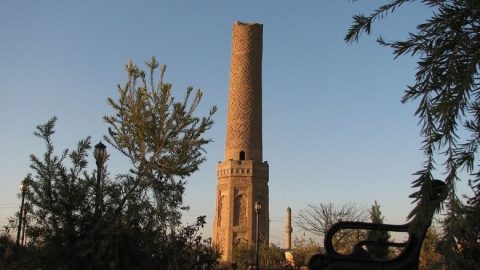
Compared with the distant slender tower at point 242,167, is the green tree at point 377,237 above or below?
below

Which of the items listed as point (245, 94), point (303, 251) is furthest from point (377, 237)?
point (245, 94)

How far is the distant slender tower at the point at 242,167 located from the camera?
78.8 ft

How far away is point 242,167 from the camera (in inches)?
963

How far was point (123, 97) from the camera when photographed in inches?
374

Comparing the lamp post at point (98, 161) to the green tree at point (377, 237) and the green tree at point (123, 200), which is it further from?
the green tree at point (377, 237)

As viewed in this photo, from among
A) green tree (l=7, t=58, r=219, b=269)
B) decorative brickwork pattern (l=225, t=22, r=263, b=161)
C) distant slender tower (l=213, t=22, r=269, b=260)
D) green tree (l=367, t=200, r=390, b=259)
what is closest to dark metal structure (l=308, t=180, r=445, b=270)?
green tree (l=7, t=58, r=219, b=269)

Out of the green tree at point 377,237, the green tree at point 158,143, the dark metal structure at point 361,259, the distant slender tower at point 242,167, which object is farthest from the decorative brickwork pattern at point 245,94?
the dark metal structure at point 361,259

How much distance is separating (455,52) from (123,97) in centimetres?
756

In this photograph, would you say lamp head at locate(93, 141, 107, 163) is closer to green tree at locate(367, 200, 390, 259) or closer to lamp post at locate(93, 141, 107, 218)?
lamp post at locate(93, 141, 107, 218)

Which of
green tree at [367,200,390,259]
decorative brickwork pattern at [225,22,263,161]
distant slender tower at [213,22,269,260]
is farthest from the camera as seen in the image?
decorative brickwork pattern at [225,22,263,161]

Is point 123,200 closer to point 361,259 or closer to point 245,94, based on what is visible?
point 361,259

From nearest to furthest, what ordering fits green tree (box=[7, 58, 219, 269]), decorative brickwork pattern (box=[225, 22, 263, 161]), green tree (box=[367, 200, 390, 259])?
green tree (box=[7, 58, 219, 269]) → green tree (box=[367, 200, 390, 259]) → decorative brickwork pattern (box=[225, 22, 263, 161])

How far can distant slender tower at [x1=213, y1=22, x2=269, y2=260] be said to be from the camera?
2403 cm

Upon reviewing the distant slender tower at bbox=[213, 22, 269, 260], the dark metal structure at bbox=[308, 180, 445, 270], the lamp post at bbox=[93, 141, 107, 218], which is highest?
the distant slender tower at bbox=[213, 22, 269, 260]
